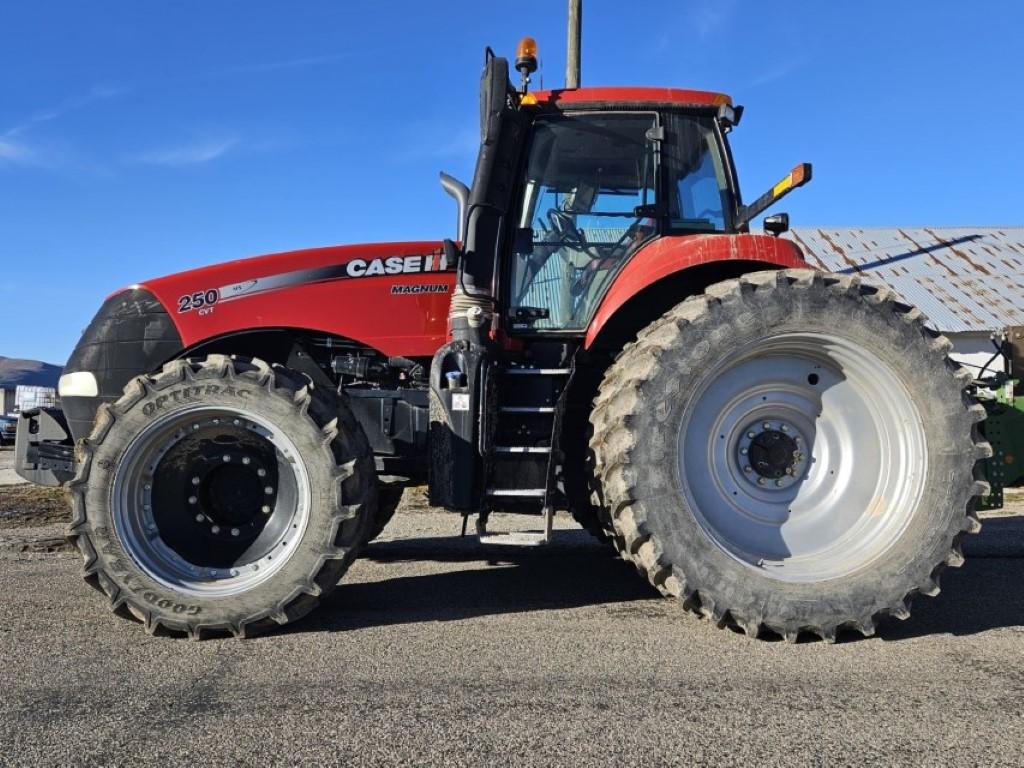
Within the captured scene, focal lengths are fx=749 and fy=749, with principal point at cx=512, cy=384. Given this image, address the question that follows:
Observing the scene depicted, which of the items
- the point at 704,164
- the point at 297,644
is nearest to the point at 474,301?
the point at 704,164

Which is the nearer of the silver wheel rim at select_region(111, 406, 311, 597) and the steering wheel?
the silver wheel rim at select_region(111, 406, 311, 597)

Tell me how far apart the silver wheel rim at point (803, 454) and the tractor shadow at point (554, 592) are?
421mm

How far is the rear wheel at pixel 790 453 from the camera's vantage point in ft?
9.97

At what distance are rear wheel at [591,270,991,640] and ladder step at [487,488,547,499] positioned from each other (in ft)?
1.08

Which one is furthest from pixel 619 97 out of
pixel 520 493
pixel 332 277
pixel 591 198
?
pixel 520 493

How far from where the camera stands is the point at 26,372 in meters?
74.5

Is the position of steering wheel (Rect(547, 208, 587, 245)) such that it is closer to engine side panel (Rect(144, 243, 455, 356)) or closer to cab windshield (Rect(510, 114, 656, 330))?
cab windshield (Rect(510, 114, 656, 330))

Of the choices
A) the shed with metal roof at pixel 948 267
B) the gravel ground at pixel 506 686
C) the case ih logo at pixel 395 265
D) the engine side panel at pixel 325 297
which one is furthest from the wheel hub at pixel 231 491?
the shed with metal roof at pixel 948 267

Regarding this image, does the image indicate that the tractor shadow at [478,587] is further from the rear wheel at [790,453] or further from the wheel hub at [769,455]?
the wheel hub at [769,455]

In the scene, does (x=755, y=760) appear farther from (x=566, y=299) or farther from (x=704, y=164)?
(x=704, y=164)

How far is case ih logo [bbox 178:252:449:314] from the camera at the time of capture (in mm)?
3998

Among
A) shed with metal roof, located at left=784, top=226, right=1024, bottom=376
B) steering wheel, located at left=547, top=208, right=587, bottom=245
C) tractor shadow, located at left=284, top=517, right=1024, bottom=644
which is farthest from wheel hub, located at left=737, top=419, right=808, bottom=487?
shed with metal roof, located at left=784, top=226, right=1024, bottom=376

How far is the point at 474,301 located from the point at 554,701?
1.92m

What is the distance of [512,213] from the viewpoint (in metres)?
3.83
